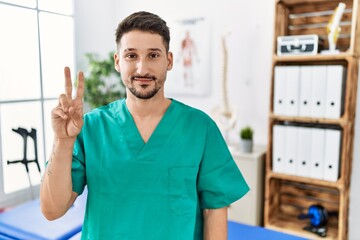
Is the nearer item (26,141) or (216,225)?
(216,225)

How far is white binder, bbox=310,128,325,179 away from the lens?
2080mm

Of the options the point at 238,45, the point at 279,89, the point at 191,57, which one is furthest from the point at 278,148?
the point at 191,57

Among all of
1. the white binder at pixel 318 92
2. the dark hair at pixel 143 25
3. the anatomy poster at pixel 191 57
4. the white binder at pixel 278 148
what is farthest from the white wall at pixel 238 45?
the dark hair at pixel 143 25

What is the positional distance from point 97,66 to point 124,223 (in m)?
1.95

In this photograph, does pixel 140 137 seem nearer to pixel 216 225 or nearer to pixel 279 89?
pixel 216 225

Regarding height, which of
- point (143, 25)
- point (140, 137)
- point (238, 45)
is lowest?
point (140, 137)

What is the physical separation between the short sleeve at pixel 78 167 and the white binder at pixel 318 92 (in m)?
1.62

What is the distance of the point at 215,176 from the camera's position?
3.04 ft

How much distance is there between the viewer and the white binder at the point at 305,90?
2062 mm

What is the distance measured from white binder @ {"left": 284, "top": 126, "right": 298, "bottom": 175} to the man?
4.42 feet

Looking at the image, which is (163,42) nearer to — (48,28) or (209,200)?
(209,200)

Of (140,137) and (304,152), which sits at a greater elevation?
(140,137)

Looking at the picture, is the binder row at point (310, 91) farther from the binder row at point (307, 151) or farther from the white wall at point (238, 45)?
the white wall at point (238, 45)

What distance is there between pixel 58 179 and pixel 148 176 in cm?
23
